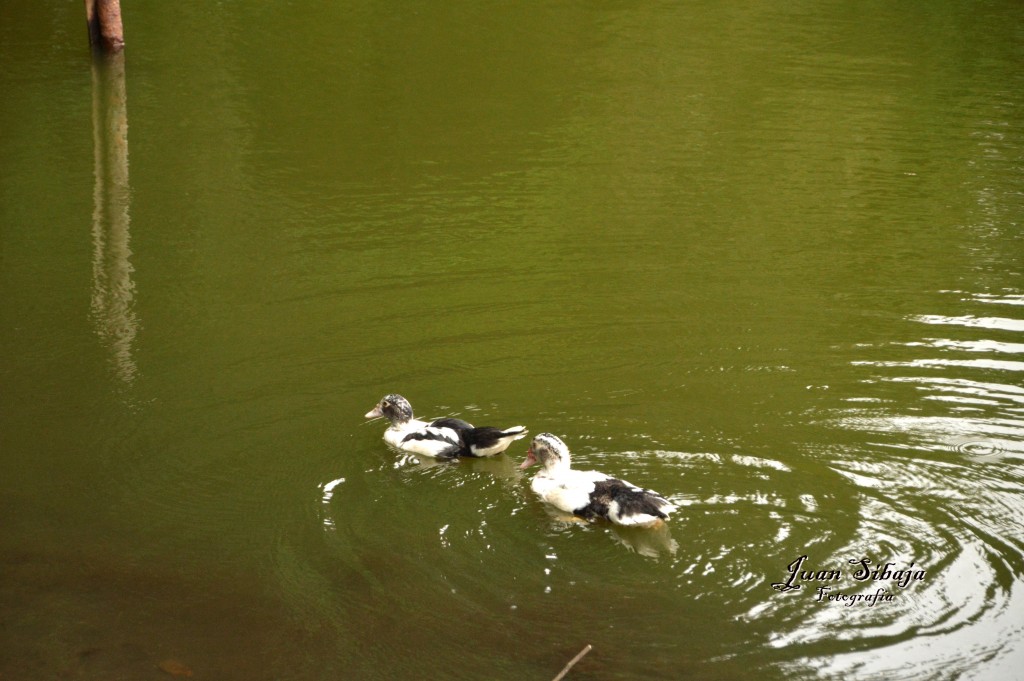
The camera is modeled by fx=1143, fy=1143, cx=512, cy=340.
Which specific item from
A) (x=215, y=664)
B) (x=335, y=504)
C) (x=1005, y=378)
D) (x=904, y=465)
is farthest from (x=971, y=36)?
(x=215, y=664)

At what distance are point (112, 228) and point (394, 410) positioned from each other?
4875 mm

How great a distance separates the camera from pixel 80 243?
32.8 feet

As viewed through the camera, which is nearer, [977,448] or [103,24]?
[977,448]

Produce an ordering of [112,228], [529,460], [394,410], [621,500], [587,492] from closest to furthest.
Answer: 1. [621,500]
2. [587,492]
3. [529,460]
4. [394,410]
5. [112,228]

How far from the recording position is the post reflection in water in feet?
27.2

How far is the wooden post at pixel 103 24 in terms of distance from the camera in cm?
1688

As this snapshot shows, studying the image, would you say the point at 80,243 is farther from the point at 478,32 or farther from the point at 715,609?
the point at 478,32

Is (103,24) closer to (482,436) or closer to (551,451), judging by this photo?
(482,436)

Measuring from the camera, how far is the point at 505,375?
7.59 m

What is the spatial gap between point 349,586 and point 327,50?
14.0 metres

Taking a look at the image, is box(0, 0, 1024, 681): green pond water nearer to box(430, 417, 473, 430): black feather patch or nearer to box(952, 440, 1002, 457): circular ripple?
box(952, 440, 1002, 457): circular ripple

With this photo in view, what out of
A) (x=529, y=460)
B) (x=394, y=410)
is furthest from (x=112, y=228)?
(x=529, y=460)

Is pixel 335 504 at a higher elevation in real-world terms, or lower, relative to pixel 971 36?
lower

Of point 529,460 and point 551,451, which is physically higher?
point 551,451
